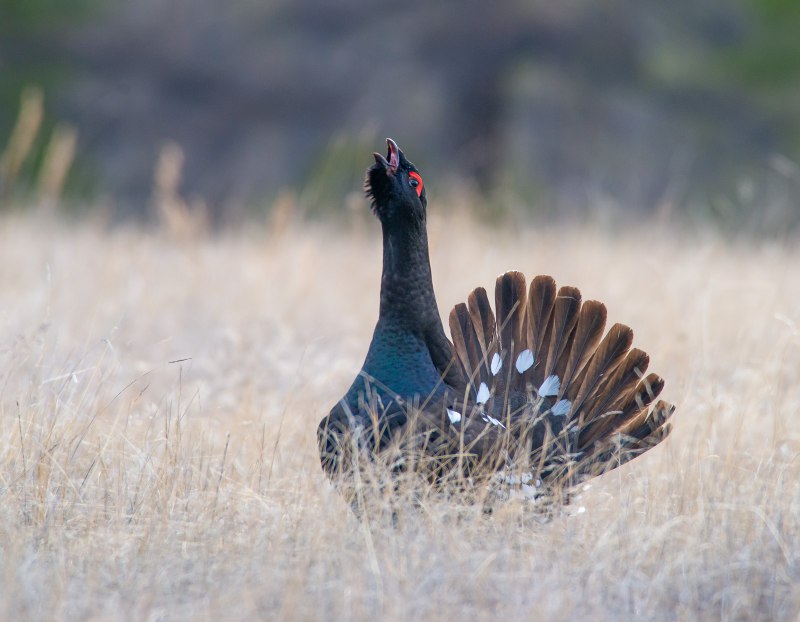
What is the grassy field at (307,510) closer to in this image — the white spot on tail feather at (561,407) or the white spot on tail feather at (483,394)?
the white spot on tail feather at (561,407)

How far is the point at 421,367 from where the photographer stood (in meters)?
3.28

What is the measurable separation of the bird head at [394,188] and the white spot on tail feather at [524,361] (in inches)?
22.2

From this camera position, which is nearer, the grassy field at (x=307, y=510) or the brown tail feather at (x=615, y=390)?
the grassy field at (x=307, y=510)

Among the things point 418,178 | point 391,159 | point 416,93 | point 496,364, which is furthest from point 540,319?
point 416,93

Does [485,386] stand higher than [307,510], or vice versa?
[485,386]

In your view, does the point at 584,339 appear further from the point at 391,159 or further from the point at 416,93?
the point at 416,93

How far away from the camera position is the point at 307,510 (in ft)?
9.91

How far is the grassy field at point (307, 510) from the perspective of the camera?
2588 mm

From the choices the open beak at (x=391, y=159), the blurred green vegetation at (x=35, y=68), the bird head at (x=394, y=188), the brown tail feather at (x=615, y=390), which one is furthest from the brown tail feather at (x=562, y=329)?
the blurred green vegetation at (x=35, y=68)

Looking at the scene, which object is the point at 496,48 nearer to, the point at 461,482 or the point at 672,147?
the point at 672,147

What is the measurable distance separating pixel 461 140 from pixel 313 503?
11.9 metres

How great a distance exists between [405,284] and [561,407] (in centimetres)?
65

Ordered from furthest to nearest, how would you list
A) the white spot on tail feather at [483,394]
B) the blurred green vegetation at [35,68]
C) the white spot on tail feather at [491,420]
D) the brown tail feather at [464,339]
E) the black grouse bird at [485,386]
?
the blurred green vegetation at [35,68] < the brown tail feather at [464,339] < the white spot on tail feather at [483,394] < the white spot on tail feather at [491,420] < the black grouse bird at [485,386]

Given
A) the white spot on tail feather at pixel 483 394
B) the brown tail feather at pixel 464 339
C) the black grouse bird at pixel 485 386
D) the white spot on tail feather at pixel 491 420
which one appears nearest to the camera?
the black grouse bird at pixel 485 386
